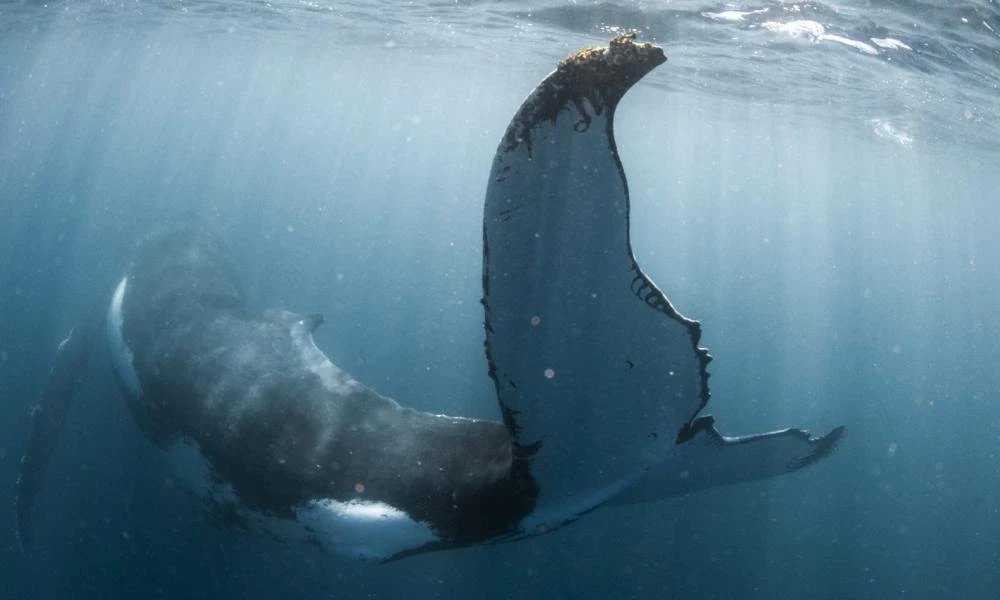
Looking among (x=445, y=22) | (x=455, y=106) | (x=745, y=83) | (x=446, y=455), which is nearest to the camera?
(x=446, y=455)

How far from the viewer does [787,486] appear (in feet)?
53.1

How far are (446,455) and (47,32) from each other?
40.8 meters

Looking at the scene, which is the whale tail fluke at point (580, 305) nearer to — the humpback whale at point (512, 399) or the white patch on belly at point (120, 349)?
the humpback whale at point (512, 399)

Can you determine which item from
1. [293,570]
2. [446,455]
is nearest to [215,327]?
[446,455]

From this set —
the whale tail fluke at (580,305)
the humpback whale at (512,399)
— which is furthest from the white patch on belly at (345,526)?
the whale tail fluke at (580,305)

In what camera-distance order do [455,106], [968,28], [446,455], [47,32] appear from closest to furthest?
1. [446,455]
2. [968,28]
3. [47,32]
4. [455,106]

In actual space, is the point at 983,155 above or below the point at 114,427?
above

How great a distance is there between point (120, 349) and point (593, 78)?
7538mm

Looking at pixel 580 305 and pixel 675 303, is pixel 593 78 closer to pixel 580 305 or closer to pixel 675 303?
pixel 580 305

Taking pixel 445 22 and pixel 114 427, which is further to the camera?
pixel 445 22

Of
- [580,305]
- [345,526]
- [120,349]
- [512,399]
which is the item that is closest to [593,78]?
[580,305]

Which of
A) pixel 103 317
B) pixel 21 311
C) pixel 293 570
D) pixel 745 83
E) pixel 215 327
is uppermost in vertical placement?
pixel 745 83

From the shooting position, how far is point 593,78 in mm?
2027

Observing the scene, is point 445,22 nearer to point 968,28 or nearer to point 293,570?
point 968,28
